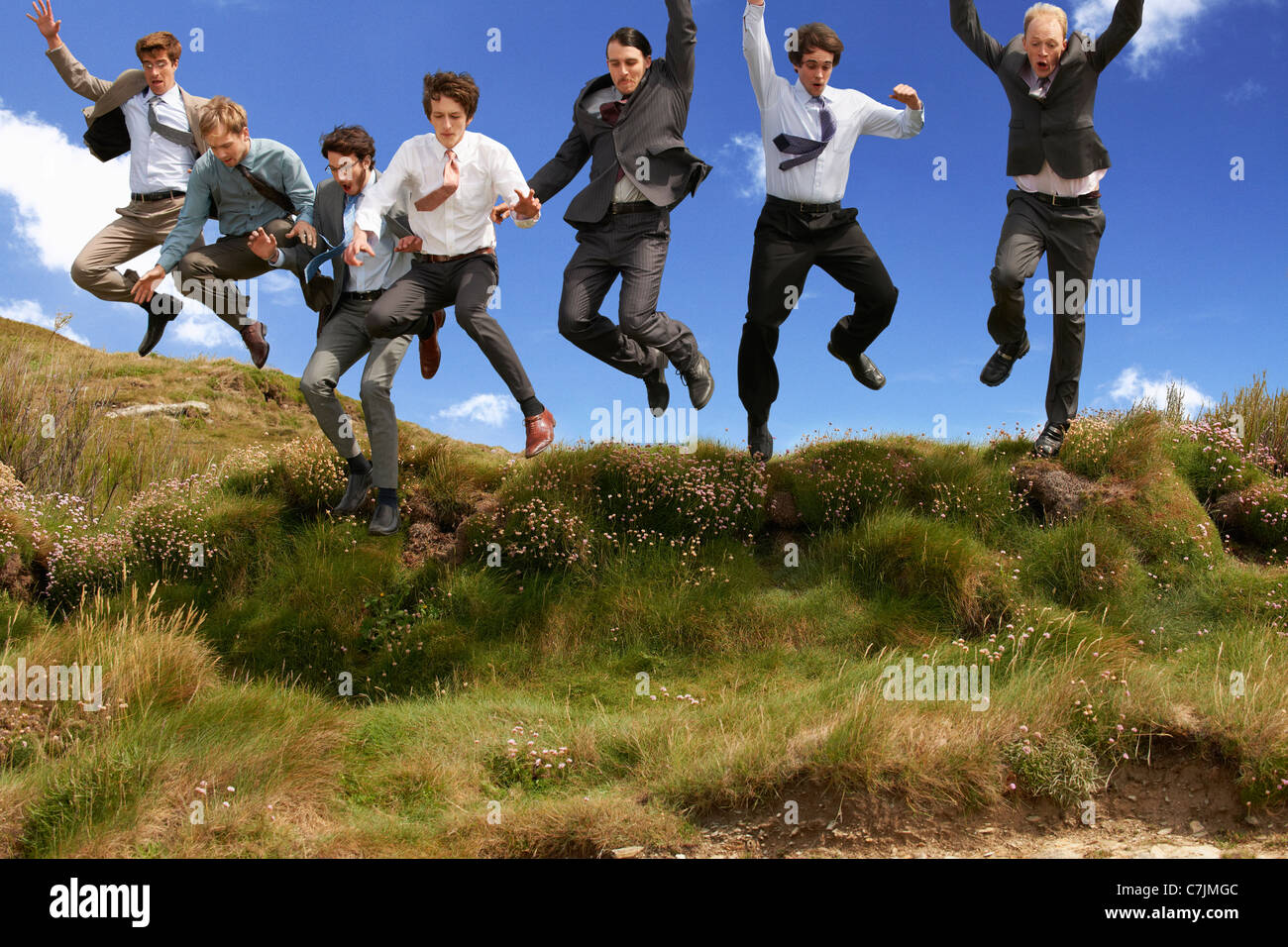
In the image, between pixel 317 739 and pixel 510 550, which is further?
pixel 510 550

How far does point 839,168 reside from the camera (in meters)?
8.94

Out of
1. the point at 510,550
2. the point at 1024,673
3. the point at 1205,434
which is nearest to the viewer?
the point at 1024,673

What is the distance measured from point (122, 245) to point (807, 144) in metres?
6.76

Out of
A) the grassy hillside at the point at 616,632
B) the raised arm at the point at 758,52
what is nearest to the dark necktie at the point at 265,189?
the grassy hillside at the point at 616,632

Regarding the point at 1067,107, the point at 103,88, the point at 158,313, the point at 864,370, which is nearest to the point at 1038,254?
the point at 1067,107

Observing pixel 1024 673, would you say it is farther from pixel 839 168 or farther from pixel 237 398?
pixel 237 398

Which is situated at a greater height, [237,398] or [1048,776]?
[237,398]

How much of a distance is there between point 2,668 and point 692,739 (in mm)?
5555

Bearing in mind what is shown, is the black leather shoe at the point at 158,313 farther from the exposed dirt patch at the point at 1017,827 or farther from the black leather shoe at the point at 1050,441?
the black leather shoe at the point at 1050,441

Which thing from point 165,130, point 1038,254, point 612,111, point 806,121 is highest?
point 165,130

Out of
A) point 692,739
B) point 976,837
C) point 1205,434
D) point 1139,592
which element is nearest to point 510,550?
point 692,739

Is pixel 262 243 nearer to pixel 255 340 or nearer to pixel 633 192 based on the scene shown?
pixel 255 340

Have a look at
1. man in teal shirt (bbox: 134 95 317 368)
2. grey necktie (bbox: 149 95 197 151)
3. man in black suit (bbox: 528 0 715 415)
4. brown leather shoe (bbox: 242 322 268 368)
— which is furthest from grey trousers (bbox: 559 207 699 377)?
grey necktie (bbox: 149 95 197 151)

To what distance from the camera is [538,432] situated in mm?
8492
